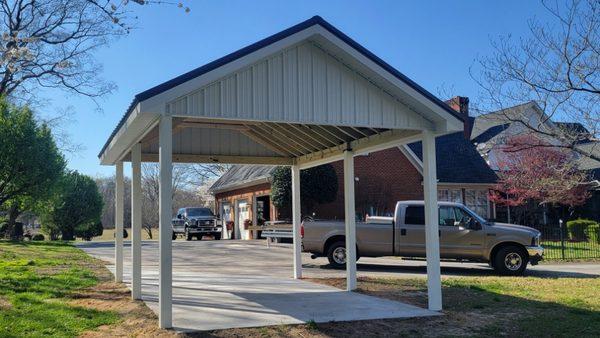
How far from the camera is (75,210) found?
39656 millimetres

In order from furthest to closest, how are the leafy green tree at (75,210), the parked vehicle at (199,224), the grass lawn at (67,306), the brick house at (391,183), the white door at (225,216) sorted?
1. the leafy green tree at (75,210)
2. the white door at (225,216)
3. the parked vehicle at (199,224)
4. the brick house at (391,183)
5. the grass lawn at (67,306)

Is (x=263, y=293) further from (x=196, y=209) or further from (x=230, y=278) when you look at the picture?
(x=196, y=209)

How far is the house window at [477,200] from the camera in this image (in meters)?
32.7

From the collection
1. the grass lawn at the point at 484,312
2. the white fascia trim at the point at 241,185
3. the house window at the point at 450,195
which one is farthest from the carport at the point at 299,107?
the house window at the point at 450,195

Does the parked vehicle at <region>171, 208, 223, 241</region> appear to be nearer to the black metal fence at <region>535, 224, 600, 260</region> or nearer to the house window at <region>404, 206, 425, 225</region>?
the black metal fence at <region>535, 224, 600, 260</region>

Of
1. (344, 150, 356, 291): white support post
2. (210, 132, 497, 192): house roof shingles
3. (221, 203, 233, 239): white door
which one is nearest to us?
Result: (344, 150, 356, 291): white support post

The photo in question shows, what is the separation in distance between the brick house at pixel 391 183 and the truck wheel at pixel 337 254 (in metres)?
11.8

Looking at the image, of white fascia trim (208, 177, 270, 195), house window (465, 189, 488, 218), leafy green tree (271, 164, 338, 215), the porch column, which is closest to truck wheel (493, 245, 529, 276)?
the porch column

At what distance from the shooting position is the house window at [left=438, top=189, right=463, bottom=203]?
32344 mm

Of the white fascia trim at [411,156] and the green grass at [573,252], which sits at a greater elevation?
the white fascia trim at [411,156]

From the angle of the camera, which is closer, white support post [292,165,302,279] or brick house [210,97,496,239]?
white support post [292,165,302,279]

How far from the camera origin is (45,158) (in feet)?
99.8

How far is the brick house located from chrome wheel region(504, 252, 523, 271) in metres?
13.3

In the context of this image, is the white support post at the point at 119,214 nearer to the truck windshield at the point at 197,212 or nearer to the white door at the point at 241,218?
the white door at the point at 241,218
